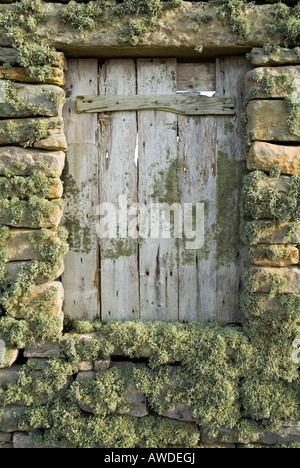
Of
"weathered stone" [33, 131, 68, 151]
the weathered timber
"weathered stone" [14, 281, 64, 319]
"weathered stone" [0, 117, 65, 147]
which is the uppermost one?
the weathered timber

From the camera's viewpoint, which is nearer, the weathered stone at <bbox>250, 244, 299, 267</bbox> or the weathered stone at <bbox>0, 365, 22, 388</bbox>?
the weathered stone at <bbox>250, 244, 299, 267</bbox>

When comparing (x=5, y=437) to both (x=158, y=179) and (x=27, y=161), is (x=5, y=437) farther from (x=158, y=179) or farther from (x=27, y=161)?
(x=158, y=179)

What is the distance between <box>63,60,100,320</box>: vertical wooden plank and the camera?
3.17m

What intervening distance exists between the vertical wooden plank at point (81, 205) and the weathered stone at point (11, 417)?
760 millimetres

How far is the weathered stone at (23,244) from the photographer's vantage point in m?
2.92

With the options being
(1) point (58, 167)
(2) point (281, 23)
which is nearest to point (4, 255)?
(1) point (58, 167)

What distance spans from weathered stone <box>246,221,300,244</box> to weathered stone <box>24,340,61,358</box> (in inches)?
64.1

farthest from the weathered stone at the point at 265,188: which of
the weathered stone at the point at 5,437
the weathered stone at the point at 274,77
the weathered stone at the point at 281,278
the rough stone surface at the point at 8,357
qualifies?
the weathered stone at the point at 5,437

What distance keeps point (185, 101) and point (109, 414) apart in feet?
7.96

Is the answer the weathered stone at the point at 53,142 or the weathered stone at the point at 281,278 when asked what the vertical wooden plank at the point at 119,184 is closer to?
the weathered stone at the point at 53,142

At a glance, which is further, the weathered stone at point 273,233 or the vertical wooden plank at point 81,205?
the vertical wooden plank at point 81,205

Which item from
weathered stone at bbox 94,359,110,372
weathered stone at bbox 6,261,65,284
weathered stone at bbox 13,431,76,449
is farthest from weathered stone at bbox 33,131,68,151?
weathered stone at bbox 13,431,76,449

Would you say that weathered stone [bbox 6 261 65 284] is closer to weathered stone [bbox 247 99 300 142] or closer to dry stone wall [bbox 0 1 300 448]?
dry stone wall [bbox 0 1 300 448]

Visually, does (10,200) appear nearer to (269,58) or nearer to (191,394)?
(191,394)
